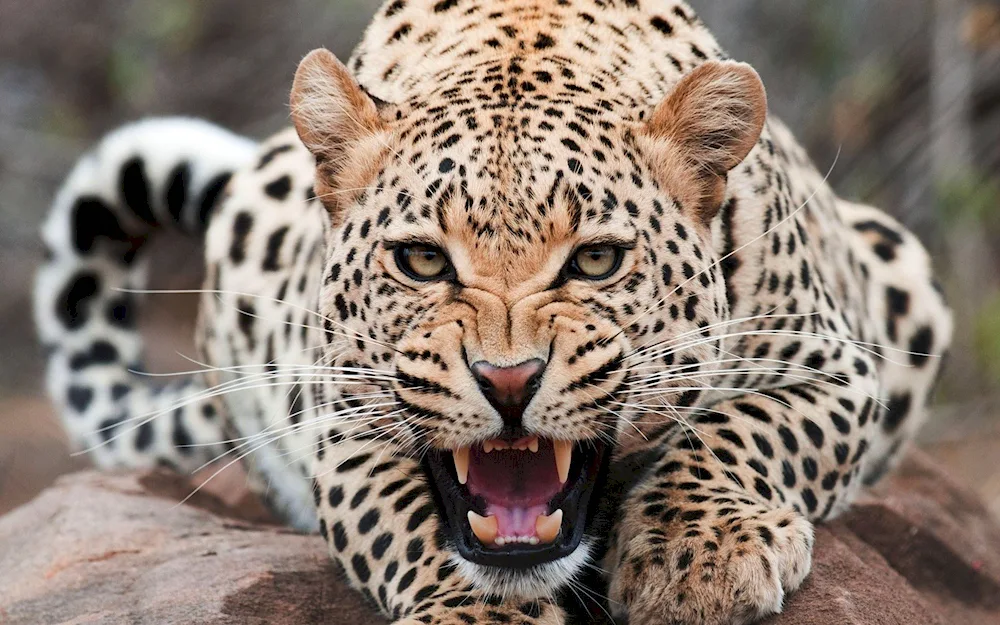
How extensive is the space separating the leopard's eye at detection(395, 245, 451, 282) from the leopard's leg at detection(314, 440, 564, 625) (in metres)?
0.67

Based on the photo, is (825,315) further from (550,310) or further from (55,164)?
(55,164)

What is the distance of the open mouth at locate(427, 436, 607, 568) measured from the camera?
4.07 metres

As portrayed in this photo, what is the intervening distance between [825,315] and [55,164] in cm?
1180

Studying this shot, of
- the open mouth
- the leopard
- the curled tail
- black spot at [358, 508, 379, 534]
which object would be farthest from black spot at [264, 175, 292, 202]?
the open mouth

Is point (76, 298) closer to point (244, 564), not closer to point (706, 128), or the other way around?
point (244, 564)

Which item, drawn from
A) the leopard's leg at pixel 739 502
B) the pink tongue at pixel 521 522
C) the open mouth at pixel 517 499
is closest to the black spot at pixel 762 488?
the leopard's leg at pixel 739 502

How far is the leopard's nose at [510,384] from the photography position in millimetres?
3750

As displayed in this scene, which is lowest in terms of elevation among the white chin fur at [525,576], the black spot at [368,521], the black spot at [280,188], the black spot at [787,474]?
the white chin fur at [525,576]

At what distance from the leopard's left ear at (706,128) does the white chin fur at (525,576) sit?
1.27 meters

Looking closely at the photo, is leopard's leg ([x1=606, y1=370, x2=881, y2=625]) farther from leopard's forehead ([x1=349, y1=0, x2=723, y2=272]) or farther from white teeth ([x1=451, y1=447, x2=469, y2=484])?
leopard's forehead ([x1=349, y1=0, x2=723, y2=272])

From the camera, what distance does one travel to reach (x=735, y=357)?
4836mm

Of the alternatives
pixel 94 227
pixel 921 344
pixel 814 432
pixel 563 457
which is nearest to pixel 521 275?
pixel 563 457

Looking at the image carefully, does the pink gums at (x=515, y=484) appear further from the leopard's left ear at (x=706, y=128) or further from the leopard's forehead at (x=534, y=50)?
the leopard's forehead at (x=534, y=50)

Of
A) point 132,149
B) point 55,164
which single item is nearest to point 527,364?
point 132,149
